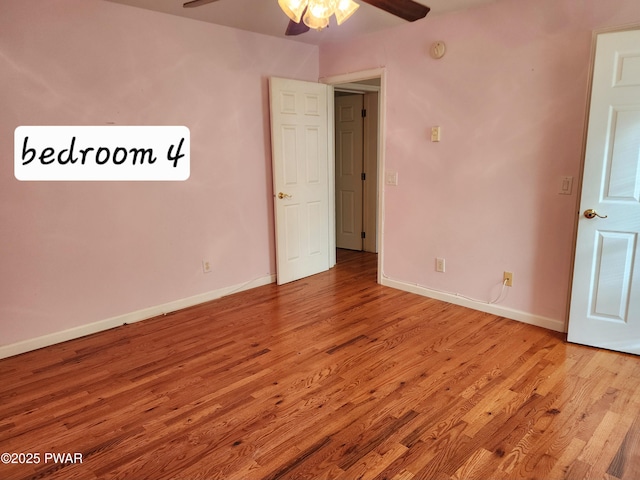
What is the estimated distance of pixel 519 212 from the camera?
10.9 feet

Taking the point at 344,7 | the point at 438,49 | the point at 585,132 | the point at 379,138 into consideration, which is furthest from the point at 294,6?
the point at 379,138

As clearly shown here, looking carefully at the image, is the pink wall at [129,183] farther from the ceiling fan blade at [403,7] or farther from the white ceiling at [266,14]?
the ceiling fan blade at [403,7]

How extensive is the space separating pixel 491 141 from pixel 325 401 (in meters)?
2.38

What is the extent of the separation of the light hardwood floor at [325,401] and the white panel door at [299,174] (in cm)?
116

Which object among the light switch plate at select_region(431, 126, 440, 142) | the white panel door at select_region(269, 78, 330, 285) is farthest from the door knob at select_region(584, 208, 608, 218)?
the white panel door at select_region(269, 78, 330, 285)

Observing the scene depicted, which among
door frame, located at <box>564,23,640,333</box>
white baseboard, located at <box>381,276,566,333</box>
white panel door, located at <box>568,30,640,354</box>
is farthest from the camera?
white baseboard, located at <box>381,276,566,333</box>

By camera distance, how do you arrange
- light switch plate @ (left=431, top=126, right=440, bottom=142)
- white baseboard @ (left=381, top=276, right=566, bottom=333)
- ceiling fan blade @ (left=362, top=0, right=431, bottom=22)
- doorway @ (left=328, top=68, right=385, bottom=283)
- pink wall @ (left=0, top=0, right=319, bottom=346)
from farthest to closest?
doorway @ (left=328, top=68, right=385, bottom=283) → light switch plate @ (left=431, top=126, right=440, bottom=142) → white baseboard @ (left=381, top=276, right=566, bottom=333) → pink wall @ (left=0, top=0, right=319, bottom=346) → ceiling fan blade @ (left=362, top=0, right=431, bottom=22)

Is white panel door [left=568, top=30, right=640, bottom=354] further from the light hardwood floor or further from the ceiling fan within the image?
the ceiling fan

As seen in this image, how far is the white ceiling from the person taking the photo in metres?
3.18

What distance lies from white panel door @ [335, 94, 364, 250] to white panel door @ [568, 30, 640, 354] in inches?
125

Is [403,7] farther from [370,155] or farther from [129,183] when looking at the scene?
[370,155]

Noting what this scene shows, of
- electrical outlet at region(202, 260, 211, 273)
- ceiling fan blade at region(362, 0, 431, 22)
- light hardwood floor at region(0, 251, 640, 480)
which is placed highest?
ceiling fan blade at region(362, 0, 431, 22)

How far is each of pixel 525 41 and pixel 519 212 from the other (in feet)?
4.12

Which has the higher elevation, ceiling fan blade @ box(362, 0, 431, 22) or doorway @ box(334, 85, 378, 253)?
ceiling fan blade @ box(362, 0, 431, 22)
